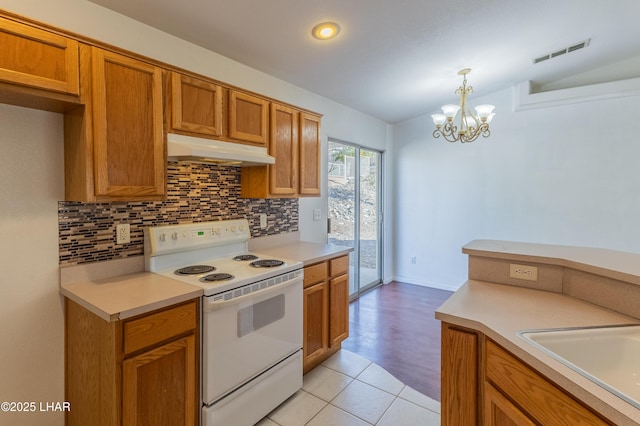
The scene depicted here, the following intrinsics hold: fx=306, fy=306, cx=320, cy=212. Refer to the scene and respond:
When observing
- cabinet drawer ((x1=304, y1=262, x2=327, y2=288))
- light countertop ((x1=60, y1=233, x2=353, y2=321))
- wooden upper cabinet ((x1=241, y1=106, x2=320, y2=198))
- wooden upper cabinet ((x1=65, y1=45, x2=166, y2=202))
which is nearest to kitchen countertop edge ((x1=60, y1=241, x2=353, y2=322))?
light countertop ((x1=60, y1=233, x2=353, y2=321))

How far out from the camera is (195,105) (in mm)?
1940

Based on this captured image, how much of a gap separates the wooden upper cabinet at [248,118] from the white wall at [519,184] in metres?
3.14

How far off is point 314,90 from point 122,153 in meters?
2.13

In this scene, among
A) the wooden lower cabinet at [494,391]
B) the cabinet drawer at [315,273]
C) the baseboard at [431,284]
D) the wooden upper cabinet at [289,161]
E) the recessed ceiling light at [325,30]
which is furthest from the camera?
the baseboard at [431,284]

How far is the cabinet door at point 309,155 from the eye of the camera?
2.74m

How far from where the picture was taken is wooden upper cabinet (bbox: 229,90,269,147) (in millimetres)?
2160

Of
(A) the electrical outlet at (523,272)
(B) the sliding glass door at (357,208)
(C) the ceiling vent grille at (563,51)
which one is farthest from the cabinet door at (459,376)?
(C) the ceiling vent grille at (563,51)

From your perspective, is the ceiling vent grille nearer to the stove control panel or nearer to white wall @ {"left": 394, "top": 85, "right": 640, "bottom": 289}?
white wall @ {"left": 394, "top": 85, "right": 640, "bottom": 289}

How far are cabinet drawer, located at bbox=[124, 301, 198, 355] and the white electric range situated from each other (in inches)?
3.2

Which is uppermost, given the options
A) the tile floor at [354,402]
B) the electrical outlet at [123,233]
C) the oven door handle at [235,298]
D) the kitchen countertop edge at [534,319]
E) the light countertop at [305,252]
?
the electrical outlet at [123,233]

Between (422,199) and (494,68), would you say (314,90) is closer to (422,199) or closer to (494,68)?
(494,68)

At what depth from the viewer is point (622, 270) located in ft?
4.26

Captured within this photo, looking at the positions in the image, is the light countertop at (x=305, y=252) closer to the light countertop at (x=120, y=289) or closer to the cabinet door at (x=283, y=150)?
the cabinet door at (x=283, y=150)

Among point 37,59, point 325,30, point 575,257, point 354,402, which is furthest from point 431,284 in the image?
point 37,59
